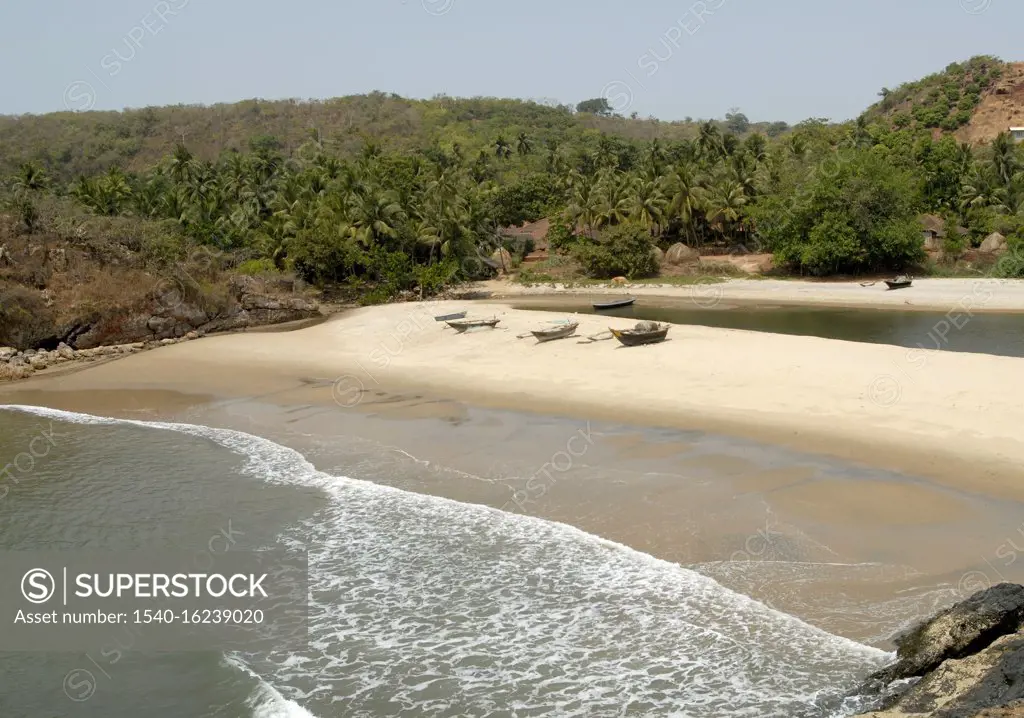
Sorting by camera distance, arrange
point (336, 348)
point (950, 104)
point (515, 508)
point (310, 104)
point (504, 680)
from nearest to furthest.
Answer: point (504, 680) → point (515, 508) → point (336, 348) → point (950, 104) → point (310, 104)

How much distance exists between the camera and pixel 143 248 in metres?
45.0

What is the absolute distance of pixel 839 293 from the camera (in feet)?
158

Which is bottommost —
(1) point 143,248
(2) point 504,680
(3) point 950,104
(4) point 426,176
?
(2) point 504,680

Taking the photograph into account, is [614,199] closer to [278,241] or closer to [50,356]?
[278,241]

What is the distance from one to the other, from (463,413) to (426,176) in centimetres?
4651

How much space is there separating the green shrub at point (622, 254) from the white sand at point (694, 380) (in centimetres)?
2334

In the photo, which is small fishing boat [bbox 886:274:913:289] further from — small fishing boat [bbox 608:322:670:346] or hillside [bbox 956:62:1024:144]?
hillside [bbox 956:62:1024:144]

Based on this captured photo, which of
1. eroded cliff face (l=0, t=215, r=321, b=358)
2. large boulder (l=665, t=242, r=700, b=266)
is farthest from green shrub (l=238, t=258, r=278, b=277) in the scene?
large boulder (l=665, t=242, r=700, b=266)

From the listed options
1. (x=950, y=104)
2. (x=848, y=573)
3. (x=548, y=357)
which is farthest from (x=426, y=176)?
(x=950, y=104)

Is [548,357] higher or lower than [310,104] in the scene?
lower

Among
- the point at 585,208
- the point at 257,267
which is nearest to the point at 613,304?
the point at 257,267

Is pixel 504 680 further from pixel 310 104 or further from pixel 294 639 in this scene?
pixel 310 104

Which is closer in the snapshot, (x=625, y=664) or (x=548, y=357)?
(x=625, y=664)

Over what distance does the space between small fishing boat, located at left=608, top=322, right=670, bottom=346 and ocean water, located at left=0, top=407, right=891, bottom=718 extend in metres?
13.6
